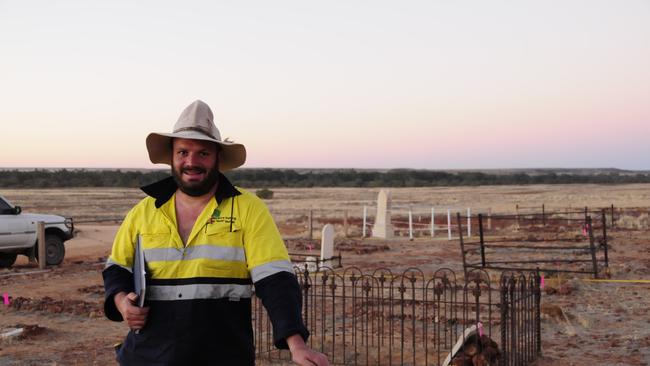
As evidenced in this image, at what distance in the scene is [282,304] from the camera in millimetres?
2660

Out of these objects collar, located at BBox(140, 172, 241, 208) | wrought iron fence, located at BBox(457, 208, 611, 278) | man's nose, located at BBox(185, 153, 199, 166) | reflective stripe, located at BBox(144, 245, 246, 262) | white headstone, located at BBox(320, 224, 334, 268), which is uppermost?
man's nose, located at BBox(185, 153, 199, 166)

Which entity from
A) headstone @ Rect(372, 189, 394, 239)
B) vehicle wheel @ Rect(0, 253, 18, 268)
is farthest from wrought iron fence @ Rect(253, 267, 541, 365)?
headstone @ Rect(372, 189, 394, 239)

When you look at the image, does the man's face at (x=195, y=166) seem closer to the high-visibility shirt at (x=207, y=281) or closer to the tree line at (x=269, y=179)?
the high-visibility shirt at (x=207, y=281)

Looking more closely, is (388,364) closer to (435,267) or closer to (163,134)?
(163,134)

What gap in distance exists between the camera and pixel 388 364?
7.77 m

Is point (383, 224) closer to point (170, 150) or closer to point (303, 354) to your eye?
point (170, 150)

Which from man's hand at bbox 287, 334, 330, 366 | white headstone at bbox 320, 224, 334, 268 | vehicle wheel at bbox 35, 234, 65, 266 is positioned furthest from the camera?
vehicle wheel at bbox 35, 234, 65, 266

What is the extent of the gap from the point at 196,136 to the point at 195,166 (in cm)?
13

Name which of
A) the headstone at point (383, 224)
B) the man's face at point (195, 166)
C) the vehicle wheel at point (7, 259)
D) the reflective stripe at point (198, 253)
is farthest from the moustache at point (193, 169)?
the headstone at point (383, 224)

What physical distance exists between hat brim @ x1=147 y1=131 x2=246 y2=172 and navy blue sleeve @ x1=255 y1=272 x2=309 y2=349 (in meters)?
0.63

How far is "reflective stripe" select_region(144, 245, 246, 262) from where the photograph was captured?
2826mm

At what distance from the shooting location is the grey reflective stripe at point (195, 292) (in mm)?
2797

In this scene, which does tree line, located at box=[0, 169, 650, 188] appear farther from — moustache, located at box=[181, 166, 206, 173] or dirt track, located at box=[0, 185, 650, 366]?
moustache, located at box=[181, 166, 206, 173]

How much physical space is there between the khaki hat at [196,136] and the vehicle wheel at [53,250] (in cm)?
1446
